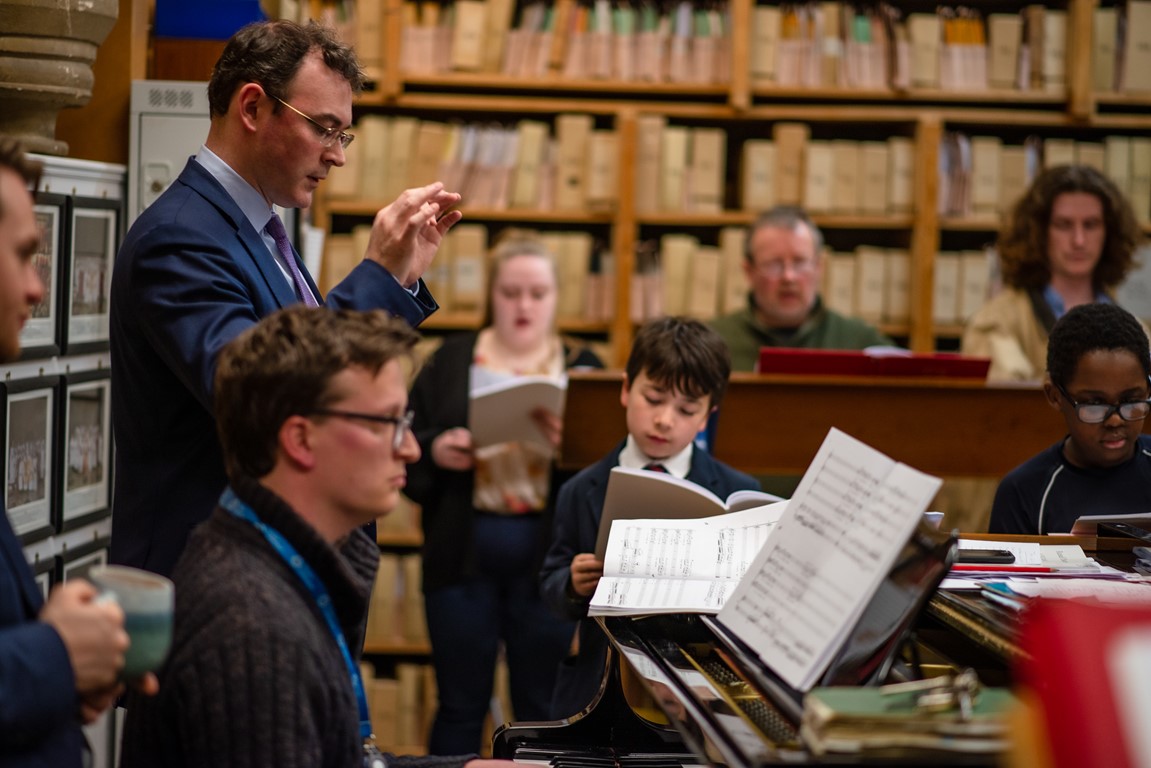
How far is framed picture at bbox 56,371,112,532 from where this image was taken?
2594 mm

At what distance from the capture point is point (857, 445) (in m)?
1.43

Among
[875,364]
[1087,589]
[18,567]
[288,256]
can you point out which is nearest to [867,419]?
[875,364]

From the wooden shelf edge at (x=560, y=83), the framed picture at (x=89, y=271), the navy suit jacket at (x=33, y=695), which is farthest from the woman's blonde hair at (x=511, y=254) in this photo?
the navy suit jacket at (x=33, y=695)

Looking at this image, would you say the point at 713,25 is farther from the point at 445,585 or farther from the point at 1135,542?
the point at 1135,542

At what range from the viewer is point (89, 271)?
2.68 metres

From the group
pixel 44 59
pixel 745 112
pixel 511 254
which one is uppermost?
pixel 745 112

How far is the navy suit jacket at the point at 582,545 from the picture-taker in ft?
7.86

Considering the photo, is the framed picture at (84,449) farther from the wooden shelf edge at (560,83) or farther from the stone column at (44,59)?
the wooden shelf edge at (560,83)

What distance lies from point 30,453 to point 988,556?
177cm

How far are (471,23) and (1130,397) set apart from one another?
305cm

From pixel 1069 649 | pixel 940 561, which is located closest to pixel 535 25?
pixel 940 561

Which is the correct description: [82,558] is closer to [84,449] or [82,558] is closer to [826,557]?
[84,449]

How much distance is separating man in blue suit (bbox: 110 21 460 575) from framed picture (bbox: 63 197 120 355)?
0.69m

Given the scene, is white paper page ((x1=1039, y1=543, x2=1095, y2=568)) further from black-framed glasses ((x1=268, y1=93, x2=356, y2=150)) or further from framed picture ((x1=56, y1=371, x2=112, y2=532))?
framed picture ((x1=56, y1=371, x2=112, y2=532))
